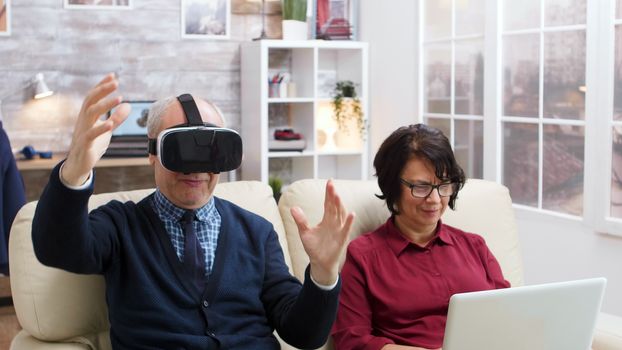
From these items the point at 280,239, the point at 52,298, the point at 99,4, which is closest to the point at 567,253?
Answer: the point at 280,239

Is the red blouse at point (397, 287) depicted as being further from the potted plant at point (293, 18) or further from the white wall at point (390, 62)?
the potted plant at point (293, 18)

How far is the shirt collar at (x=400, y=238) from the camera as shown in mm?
2275

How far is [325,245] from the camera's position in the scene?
69.1 inches

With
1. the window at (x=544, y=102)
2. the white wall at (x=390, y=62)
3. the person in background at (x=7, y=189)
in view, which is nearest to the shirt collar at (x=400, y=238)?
the window at (x=544, y=102)

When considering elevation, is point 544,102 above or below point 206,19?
below

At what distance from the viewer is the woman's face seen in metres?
2.26

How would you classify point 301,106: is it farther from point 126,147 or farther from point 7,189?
point 7,189

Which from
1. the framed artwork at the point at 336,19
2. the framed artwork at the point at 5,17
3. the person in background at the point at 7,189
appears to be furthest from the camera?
the framed artwork at the point at 336,19

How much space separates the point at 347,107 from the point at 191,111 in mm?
2993

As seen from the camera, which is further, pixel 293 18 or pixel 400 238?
pixel 293 18

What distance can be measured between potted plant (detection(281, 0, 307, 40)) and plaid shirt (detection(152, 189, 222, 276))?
2.92 m

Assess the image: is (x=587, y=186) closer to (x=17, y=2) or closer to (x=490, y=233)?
(x=490, y=233)

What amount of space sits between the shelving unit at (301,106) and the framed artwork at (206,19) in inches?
6.5

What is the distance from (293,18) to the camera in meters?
4.88
